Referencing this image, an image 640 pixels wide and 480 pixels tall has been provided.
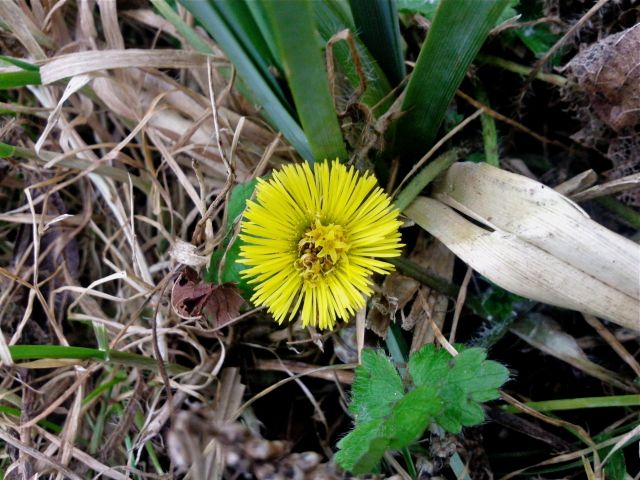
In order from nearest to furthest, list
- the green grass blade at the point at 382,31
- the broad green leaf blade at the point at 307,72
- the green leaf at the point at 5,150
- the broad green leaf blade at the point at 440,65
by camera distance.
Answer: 1. the broad green leaf blade at the point at 307,72
2. the broad green leaf blade at the point at 440,65
3. the green grass blade at the point at 382,31
4. the green leaf at the point at 5,150

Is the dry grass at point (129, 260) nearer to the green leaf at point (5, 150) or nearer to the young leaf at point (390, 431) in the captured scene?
the green leaf at point (5, 150)

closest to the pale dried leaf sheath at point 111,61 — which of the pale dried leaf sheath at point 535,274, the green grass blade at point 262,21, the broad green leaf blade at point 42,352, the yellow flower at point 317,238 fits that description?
the green grass blade at point 262,21

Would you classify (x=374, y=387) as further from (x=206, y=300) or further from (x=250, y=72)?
(x=250, y=72)

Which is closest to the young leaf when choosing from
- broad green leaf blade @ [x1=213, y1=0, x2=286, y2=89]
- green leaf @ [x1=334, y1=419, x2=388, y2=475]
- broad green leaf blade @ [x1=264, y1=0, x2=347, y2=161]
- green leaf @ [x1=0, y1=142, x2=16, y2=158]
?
green leaf @ [x1=334, y1=419, x2=388, y2=475]

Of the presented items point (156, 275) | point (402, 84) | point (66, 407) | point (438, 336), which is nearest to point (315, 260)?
point (438, 336)

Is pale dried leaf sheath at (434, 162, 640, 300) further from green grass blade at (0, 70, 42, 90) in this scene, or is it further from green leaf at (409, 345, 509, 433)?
green grass blade at (0, 70, 42, 90)
